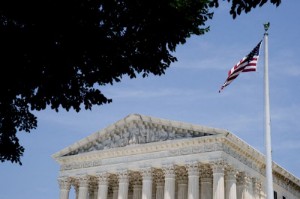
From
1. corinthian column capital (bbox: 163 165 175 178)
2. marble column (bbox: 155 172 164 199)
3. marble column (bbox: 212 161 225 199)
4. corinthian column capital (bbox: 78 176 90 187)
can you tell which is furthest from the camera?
corinthian column capital (bbox: 78 176 90 187)

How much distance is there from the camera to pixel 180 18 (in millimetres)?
10719

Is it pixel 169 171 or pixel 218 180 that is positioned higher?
pixel 169 171

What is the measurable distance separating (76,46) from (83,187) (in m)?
34.6

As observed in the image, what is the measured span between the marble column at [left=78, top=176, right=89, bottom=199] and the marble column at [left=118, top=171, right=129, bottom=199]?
4.34 metres

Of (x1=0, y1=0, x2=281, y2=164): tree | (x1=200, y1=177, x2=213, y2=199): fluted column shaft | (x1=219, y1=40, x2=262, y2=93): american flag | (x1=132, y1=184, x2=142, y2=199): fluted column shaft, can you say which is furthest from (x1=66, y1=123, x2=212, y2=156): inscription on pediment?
(x1=0, y1=0, x2=281, y2=164): tree

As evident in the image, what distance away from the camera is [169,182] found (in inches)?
1473

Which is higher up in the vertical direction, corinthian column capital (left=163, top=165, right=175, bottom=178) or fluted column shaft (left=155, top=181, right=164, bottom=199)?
corinthian column capital (left=163, top=165, right=175, bottom=178)

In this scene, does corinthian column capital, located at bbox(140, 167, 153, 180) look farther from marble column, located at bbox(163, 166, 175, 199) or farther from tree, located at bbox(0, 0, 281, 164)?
tree, located at bbox(0, 0, 281, 164)

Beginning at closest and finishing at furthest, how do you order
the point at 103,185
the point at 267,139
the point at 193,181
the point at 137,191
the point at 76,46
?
the point at 76,46
the point at 267,139
the point at 193,181
the point at 103,185
the point at 137,191

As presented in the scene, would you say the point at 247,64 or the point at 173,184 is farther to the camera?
the point at 173,184

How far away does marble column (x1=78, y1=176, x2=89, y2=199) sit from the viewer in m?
42.7

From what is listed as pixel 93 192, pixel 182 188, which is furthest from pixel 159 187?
pixel 93 192

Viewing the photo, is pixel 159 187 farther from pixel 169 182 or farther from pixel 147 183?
pixel 169 182

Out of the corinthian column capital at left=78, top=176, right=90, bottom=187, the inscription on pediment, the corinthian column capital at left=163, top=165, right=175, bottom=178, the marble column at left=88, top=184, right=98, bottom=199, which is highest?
the inscription on pediment
